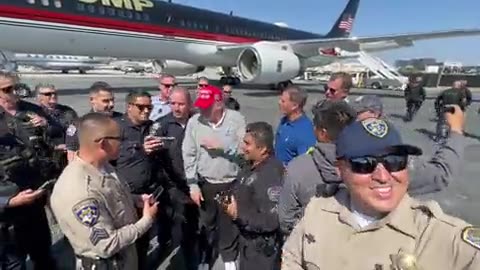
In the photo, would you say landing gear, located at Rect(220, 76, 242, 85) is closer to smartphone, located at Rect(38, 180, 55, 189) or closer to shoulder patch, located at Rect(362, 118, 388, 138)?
smartphone, located at Rect(38, 180, 55, 189)

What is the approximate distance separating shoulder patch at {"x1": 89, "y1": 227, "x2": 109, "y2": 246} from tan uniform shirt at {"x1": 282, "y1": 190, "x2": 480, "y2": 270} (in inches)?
44.0

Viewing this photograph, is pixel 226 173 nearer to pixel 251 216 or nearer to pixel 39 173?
pixel 251 216

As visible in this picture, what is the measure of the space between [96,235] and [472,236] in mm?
1715

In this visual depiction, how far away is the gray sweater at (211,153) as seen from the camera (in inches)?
157

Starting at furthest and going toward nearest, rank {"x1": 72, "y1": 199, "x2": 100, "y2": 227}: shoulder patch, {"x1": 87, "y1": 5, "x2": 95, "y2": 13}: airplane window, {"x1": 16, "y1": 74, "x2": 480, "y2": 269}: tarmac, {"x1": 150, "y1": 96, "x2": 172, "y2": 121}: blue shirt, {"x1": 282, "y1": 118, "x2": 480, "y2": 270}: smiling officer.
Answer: {"x1": 87, "y1": 5, "x2": 95, "y2": 13}: airplane window, {"x1": 150, "y1": 96, "x2": 172, "y2": 121}: blue shirt, {"x1": 16, "y1": 74, "x2": 480, "y2": 269}: tarmac, {"x1": 72, "y1": 199, "x2": 100, "y2": 227}: shoulder patch, {"x1": 282, "y1": 118, "x2": 480, "y2": 270}: smiling officer

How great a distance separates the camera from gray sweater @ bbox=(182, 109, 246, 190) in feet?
13.1

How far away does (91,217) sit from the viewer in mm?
2277

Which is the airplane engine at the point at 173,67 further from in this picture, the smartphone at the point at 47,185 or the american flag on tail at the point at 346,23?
the smartphone at the point at 47,185

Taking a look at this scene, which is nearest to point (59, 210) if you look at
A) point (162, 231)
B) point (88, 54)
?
point (162, 231)

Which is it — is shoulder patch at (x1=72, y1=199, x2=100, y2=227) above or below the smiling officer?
below

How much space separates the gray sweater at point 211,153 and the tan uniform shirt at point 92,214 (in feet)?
4.75

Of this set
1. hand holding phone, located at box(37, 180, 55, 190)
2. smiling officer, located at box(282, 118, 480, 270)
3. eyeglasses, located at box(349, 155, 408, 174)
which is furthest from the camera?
hand holding phone, located at box(37, 180, 55, 190)

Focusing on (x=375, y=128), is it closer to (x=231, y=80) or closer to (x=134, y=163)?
(x=134, y=163)

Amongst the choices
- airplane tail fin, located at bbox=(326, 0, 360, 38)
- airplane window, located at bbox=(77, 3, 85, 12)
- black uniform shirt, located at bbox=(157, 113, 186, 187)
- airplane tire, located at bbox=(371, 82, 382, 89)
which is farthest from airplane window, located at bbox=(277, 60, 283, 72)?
airplane tire, located at bbox=(371, 82, 382, 89)
